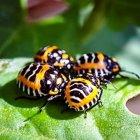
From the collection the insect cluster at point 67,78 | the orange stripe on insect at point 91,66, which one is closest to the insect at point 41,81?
the insect cluster at point 67,78

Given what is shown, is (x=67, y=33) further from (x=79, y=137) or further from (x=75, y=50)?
(x=79, y=137)

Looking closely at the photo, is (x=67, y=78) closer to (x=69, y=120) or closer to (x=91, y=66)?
(x=91, y=66)

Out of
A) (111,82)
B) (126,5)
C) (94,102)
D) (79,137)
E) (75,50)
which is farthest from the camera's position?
(75,50)

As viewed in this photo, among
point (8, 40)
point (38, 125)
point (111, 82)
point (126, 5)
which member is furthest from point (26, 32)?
point (38, 125)

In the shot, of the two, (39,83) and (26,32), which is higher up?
(39,83)

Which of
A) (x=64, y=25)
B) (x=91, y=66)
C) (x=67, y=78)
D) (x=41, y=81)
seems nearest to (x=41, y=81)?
(x=41, y=81)

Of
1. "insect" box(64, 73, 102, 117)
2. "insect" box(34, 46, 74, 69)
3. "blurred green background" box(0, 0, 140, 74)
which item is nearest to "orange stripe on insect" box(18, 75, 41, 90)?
"insect" box(64, 73, 102, 117)
